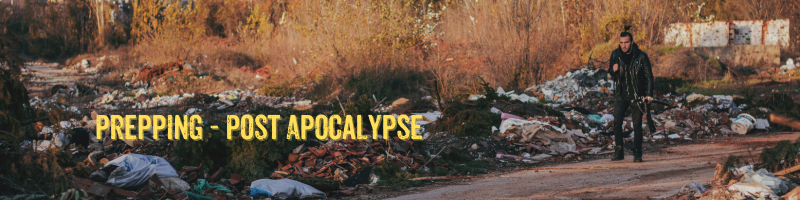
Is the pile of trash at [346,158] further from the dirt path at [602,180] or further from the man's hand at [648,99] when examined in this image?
the man's hand at [648,99]

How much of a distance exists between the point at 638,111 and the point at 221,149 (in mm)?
5332

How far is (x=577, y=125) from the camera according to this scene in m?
10.5

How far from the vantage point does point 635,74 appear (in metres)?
6.98

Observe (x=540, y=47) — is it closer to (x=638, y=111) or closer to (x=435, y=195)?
(x=638, y=111)

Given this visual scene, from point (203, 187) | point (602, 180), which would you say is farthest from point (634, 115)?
point (203, 187)

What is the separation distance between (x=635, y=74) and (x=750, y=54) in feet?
59.4

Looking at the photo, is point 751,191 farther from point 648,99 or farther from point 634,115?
point 634,115

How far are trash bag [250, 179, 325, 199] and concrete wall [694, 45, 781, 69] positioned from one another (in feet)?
65.2

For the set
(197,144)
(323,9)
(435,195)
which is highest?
(323,9)

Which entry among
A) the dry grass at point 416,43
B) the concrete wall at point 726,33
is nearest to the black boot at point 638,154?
the dry grass at point 416,43

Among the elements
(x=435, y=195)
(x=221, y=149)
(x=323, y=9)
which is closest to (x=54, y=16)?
(x=323, y=9)

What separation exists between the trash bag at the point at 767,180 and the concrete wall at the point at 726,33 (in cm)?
2023

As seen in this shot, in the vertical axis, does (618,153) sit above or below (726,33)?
below

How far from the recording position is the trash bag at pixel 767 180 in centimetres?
409
